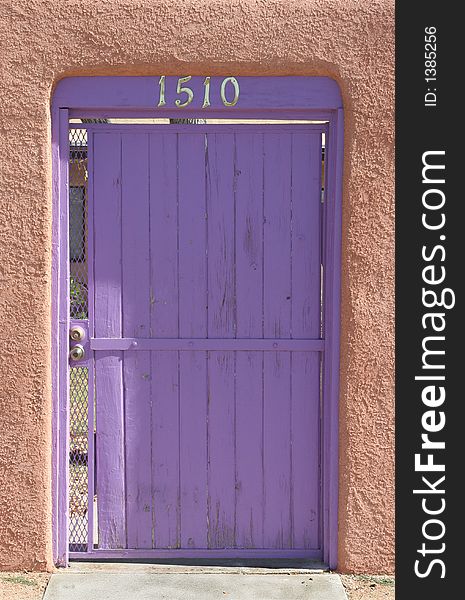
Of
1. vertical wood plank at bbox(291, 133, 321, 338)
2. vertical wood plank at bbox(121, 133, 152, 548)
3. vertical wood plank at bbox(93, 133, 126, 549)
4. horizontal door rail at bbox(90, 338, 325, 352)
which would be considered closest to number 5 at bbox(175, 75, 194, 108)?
vertical wood plank at bbox(121, 133, 152, 548)

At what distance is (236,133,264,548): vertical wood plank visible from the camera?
4.02 m

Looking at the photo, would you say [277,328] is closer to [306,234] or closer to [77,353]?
[306,234]

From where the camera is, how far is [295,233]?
404 centimetres

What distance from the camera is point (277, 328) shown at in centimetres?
406

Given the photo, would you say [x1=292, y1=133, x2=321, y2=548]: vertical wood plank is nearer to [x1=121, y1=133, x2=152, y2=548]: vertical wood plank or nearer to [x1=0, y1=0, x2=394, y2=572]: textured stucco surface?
[x1=0, y1=0, x2=394, y2=572]: textured stucco surface

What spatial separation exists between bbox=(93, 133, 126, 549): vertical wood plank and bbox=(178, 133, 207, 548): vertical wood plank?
0.32 meters

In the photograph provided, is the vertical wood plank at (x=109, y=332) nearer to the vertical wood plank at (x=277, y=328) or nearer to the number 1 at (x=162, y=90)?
the number 1 at (x=162, y=90)

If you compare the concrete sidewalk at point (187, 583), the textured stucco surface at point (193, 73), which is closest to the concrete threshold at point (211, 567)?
the concrete sidewalk at point (187, 583)

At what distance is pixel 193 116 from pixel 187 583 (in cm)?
237

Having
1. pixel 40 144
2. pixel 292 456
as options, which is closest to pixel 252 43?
pixel 40 144

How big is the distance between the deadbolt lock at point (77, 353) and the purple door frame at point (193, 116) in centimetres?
4

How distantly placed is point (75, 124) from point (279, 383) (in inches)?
67.5

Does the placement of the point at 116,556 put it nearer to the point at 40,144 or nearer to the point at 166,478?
the point at 166,478

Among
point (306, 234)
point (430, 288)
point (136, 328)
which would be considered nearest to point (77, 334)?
point (136, 328)
